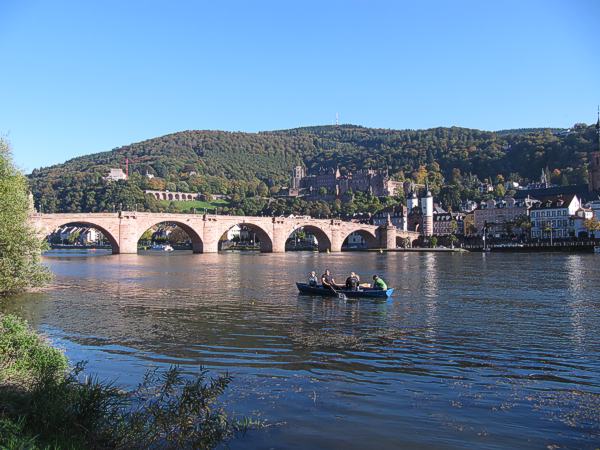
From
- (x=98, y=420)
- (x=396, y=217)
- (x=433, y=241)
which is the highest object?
(x=396, y=217)

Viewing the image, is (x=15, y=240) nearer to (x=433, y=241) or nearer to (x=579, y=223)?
(x=579, y=223)

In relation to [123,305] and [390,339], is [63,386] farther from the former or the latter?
[123,305]

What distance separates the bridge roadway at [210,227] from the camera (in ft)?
230

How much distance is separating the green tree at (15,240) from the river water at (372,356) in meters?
0.99

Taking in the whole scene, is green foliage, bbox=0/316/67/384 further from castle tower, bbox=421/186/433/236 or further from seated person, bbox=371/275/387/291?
castle tower, bbox=421/186/433/236

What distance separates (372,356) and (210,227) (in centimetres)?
7440

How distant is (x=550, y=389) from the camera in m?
10.9

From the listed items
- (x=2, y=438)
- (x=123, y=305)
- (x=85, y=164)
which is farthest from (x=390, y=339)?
(x=85, y=164)

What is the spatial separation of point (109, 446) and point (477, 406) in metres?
5.81

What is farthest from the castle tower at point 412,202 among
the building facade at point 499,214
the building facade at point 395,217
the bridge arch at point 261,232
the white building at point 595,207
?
the bridge arch at point 261,232

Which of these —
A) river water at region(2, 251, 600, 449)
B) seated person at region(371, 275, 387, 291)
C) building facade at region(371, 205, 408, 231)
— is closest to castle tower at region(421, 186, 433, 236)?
building facade at region(371, 205, 408, 231)

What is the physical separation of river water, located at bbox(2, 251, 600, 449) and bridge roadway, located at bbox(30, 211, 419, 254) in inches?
1561

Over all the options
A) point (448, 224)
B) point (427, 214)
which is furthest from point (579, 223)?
point (427, 214)

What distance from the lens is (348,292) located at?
2603 cm
